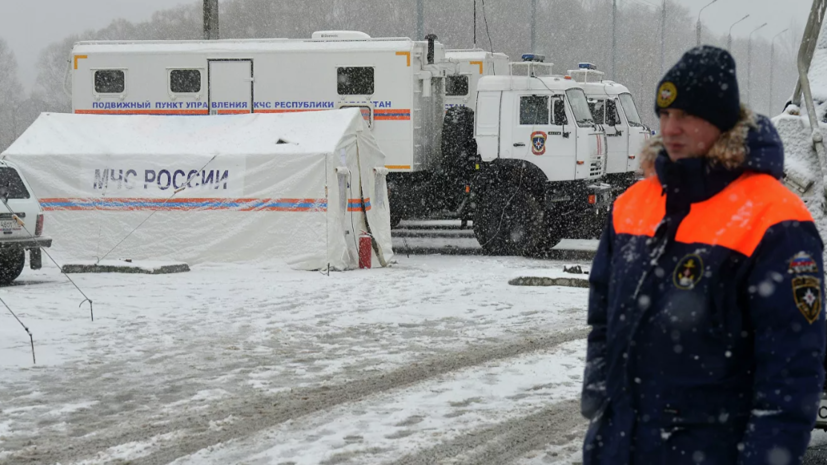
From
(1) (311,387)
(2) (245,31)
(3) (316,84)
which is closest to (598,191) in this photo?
(3) (316,84)

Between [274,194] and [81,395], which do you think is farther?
[274,194]

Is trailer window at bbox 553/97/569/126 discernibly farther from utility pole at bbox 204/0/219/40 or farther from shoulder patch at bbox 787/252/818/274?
shoulder patch at bbox 787/252/818/274

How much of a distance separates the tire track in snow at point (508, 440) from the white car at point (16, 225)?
374 inches

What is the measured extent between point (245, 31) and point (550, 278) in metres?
72.2

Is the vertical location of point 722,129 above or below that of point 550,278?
above

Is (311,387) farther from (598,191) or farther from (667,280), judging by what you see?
(598,191)

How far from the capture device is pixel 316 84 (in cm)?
2027

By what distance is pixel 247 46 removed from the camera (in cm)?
2066

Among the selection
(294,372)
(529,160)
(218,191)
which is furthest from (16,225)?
(529,160)

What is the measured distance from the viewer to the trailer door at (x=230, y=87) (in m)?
20.6

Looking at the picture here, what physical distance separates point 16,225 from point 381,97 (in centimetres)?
719

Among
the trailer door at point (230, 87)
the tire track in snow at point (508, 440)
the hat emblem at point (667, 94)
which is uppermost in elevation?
the trailer door at point (230, 87)

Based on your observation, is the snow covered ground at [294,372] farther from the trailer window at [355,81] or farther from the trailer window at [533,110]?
the trailer window at [355,81]

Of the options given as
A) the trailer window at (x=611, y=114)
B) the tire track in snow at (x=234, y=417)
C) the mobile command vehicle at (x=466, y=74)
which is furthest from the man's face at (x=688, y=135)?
the trailer window at (x=611, y=114)
